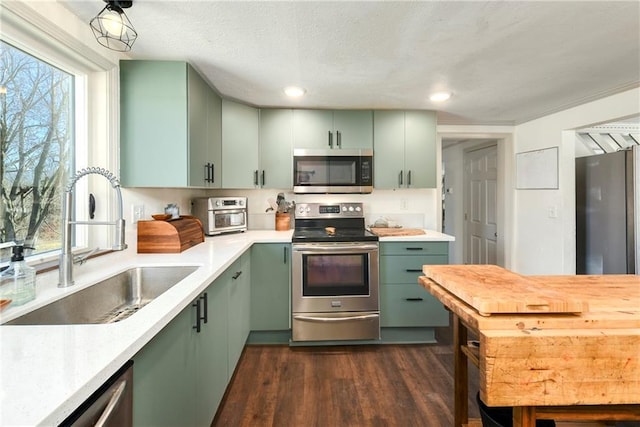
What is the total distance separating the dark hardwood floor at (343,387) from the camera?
5.85 ft

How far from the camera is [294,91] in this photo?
2.47m

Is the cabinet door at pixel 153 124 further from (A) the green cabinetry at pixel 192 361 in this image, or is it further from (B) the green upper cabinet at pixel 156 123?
(A) the green cabinetry at pixel 192 361

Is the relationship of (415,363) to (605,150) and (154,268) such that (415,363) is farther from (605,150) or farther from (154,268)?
(605,150)

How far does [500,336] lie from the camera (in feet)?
2.88

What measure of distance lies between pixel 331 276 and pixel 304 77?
5.04ft

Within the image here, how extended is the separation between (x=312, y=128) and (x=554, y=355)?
2.48 m

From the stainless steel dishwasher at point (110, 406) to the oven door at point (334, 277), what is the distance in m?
1.75

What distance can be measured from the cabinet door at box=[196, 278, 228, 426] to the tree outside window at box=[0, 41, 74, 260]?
0.82 metres

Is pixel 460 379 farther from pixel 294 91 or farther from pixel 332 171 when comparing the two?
pixel 294 91

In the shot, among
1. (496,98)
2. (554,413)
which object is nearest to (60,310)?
(554,413)

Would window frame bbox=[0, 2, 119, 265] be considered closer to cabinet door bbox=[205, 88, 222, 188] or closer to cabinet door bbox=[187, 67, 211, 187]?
cabinet door bbox=[187, 67, 211, 187]

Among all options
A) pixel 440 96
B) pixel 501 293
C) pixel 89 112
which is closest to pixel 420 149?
pixel 440 96

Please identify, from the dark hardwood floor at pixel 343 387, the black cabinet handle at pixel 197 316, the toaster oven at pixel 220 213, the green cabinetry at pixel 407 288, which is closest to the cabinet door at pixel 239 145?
the toaster oven at pixel 220 213

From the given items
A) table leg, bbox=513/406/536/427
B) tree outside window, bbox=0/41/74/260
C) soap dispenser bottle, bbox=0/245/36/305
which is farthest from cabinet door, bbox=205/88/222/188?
table leg, bbox=513/406/536/427
